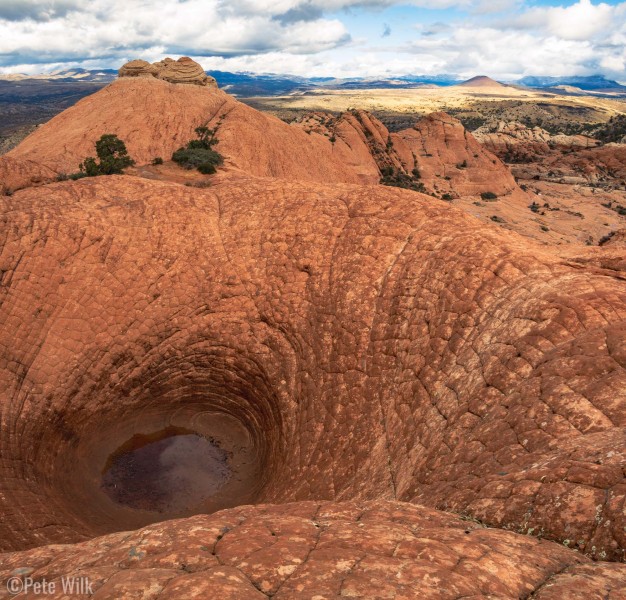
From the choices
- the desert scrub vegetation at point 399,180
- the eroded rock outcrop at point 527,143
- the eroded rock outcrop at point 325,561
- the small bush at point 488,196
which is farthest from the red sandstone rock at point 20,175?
the eroded rock outcrop at point 527,143

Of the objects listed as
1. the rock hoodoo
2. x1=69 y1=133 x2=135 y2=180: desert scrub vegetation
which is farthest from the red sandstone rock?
the rock hoodoo

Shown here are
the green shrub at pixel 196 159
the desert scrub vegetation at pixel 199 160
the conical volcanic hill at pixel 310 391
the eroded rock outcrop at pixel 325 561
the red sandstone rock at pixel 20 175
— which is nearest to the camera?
the eroded rock outcrop at pixel 325 561

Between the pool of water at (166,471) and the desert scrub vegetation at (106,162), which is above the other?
the desert scrub vegetation at (106,162)

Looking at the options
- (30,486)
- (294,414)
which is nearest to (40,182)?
(30,486)

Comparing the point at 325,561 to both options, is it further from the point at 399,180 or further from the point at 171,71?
the point at 171,71

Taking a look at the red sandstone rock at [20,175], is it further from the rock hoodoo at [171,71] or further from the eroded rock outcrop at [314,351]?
the rock hoodoo at [171,71]

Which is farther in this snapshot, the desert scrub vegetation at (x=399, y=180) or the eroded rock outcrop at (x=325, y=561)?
the desert scrub vegetation at (x=399, y=180)

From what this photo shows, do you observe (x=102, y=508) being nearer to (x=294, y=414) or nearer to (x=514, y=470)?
(x=294, y=414)
